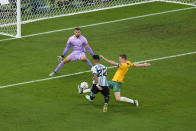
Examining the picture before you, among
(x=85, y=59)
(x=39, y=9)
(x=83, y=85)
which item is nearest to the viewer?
(x=83, y=85)

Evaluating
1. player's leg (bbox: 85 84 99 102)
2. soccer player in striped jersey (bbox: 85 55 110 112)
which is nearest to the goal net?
player's leg (bbox: 85 84 99 102)

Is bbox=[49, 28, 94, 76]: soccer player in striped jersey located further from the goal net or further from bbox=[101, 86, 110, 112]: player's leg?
the goal net

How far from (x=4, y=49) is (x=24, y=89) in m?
5.72

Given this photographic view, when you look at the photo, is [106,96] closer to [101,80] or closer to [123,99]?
[101,80]

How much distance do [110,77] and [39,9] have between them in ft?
32.2

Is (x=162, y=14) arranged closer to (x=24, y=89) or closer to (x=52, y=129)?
(x=24, y=89)

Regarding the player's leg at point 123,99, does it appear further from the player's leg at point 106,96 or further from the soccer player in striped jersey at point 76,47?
the soccer player in striped jersey at point 76,47

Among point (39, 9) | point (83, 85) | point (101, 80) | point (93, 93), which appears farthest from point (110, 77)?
point (39, 9)

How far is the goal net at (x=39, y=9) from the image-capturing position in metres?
29.0

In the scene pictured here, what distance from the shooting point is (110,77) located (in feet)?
74.2

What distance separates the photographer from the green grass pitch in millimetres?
18062

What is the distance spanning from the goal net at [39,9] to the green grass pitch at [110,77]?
0.40 metres

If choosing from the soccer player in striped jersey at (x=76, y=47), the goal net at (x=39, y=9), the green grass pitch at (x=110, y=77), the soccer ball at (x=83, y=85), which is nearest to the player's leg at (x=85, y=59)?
the soccer player in striped jersey at (x=76, y=47)

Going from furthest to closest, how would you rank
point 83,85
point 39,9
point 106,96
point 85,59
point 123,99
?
point 39,9 → point 85,59 → point 83,85 → point 123,99 → point 106,96
